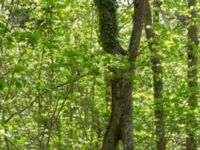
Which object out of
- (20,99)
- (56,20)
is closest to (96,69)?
(56,20)

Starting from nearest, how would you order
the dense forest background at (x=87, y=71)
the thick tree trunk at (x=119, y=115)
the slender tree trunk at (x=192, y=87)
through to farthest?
the dense forest background at (x=87, y=71), the thick tree trunk at (x=119, y=115), the slender tree trunk at (x=192, y=87)

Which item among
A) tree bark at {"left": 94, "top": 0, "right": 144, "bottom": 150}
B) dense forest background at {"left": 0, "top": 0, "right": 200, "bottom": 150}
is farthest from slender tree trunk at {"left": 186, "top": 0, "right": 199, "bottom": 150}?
tree bark at {"left": 94, "top": 0, "right": 144, "bottom": 150}

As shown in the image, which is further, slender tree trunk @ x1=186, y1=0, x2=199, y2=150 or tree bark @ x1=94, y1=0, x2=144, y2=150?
slender tree trunk @ x1=186, y1=0, x2=199, y2=150

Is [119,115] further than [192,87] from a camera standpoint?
No

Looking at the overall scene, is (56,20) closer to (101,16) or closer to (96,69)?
(101,16)

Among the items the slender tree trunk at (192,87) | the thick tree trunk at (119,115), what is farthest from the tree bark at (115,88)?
the slender tree trunk at (192,87)

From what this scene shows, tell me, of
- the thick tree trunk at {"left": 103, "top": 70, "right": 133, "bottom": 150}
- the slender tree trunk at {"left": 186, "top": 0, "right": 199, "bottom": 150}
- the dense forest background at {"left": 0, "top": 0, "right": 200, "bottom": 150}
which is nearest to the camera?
the dense forest background at {"left": 0, "top": 0, "right": 200, "bottom": 150}

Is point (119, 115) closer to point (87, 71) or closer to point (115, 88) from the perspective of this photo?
point (115, 88)

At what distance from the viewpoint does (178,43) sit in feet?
23.1

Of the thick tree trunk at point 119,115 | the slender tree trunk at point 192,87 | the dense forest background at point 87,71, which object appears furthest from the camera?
the slender tree trunk at point 192,87

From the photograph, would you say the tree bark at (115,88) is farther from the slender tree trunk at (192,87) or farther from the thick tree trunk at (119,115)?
the slender tree trunk at (192,87)

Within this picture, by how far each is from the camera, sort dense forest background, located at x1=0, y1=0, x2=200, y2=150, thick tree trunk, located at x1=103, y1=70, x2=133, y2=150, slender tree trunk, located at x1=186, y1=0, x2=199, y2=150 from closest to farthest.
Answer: dense forest background, located at x1=0, y1=0, x2=200, y2=150, thick tree trunk, located at x1=103, y1=70, x2=133, y2=150, slender tree trunk, located at x1=186, y1=0, x2=199, y2=150

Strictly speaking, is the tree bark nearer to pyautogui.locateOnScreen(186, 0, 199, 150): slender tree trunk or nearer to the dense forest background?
the dense forest background

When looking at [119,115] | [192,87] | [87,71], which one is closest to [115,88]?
[119,115]
